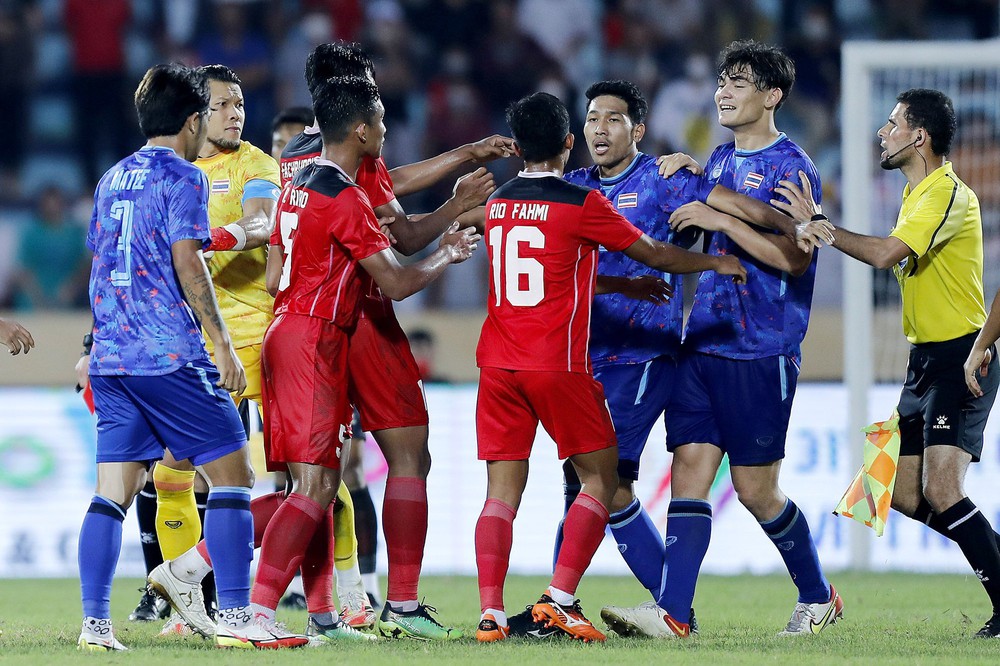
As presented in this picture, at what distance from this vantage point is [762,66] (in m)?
5.75

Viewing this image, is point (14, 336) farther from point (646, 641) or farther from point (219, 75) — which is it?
point (646, 641)

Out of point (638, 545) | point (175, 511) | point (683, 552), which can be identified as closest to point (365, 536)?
point (175, 511)

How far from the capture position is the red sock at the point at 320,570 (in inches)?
220

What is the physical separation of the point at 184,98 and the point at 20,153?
8.65 metres

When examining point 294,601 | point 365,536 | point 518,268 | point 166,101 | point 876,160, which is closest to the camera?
point 166,101

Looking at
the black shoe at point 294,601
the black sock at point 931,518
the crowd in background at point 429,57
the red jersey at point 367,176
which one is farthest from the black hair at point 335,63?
the crowd in background at point 429,57

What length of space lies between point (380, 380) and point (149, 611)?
203cm

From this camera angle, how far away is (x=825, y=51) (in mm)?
13656

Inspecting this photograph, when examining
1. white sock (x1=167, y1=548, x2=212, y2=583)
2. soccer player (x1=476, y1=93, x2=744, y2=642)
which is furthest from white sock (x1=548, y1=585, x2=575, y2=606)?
white sock (x1=167, y1=548, x2=212, y2=583)

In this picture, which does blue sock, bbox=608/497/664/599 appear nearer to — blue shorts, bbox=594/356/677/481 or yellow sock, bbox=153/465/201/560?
blue shorts, bbox=594/356/677/481

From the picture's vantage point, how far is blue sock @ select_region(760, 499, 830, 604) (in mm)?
5734

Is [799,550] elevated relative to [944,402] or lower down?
lower down

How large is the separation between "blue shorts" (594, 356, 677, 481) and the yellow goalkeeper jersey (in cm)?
179

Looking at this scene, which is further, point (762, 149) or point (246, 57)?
point (246, 57)
